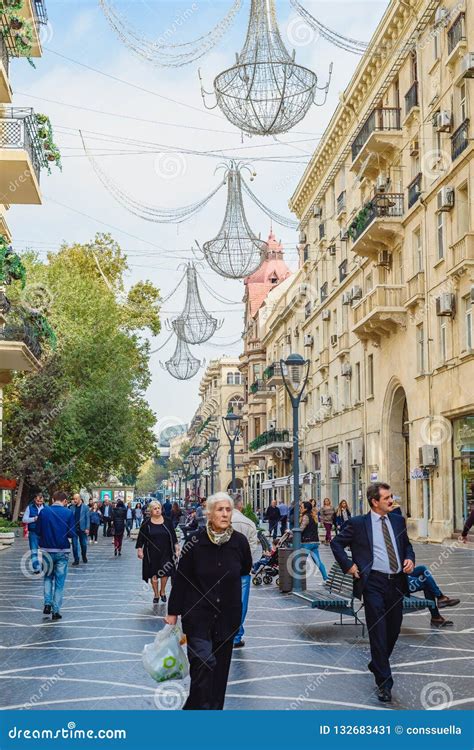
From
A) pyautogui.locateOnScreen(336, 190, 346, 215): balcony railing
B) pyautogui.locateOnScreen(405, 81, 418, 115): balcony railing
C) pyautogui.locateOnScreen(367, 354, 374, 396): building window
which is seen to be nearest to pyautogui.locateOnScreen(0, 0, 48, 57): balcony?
pyautogui.locateOnScreen(405, 81, 418, 115): balcony railing

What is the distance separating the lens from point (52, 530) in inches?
520

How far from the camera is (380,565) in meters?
8.30

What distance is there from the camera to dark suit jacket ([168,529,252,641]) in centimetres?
643

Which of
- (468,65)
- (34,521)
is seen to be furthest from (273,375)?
(34,521)

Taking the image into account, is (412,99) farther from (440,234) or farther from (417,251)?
(440,234)

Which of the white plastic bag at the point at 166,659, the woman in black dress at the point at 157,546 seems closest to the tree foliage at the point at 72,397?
the woman in black dress at the point at 157,546

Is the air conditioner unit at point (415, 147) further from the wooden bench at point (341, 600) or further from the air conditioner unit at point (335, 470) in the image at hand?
the wooden bench at point (341, 600)

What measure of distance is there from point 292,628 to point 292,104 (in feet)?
21.2

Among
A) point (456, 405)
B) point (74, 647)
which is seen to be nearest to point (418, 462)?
point (456, 405)

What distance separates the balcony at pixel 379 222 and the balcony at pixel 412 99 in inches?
115

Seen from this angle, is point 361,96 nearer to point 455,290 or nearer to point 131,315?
point 455,290

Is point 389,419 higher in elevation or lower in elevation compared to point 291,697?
higher

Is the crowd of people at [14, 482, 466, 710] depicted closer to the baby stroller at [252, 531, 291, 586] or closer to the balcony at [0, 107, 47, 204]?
the baby stroller at [252, 531, 291, 586]

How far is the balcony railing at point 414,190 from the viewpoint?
Result: 32594 millimetres
